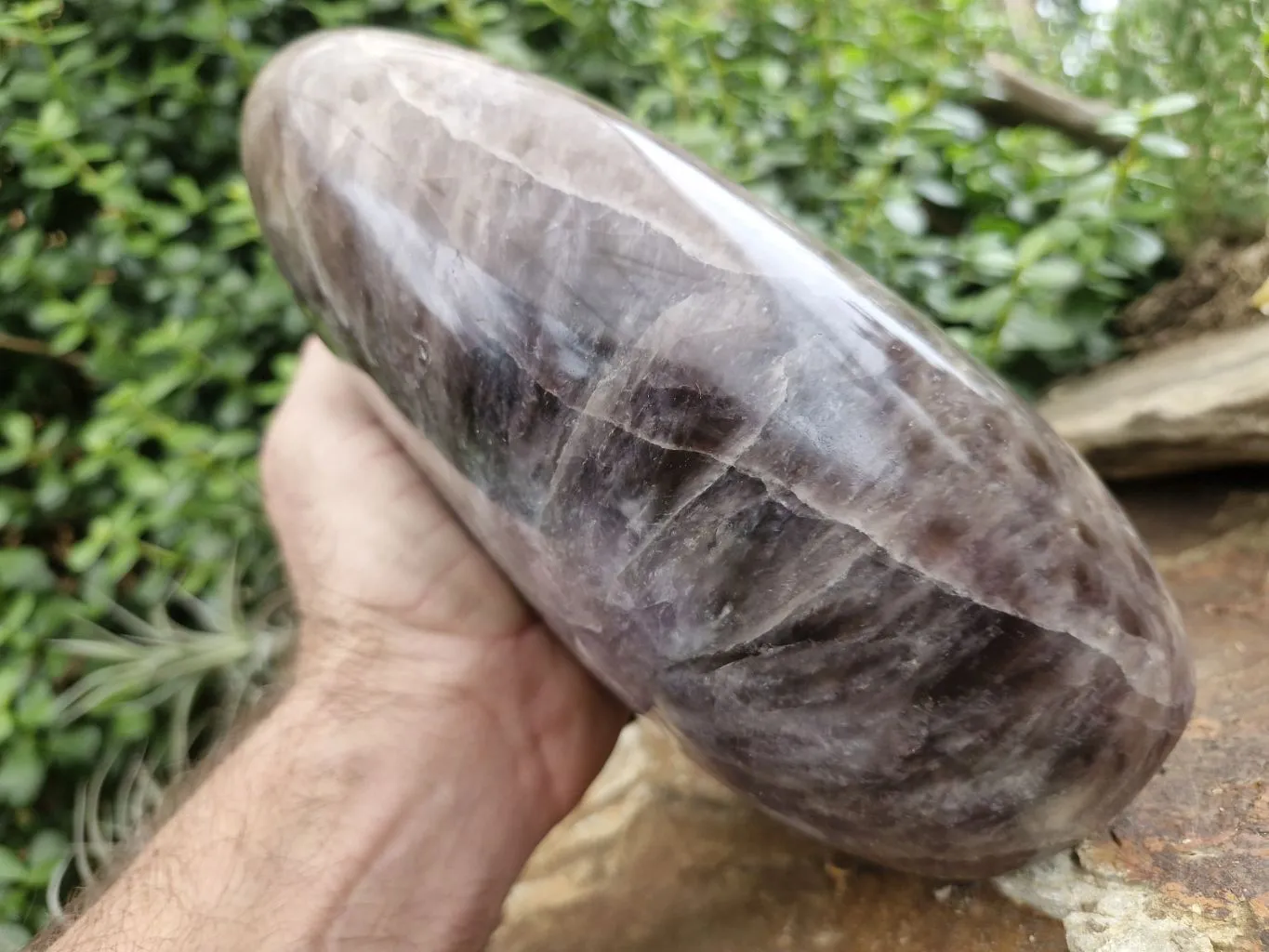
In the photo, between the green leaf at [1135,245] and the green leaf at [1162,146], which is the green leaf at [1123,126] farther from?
the green leaf at [1135,245]

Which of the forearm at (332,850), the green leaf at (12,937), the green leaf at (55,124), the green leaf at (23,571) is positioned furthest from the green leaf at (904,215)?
the green leaf at (12,937)

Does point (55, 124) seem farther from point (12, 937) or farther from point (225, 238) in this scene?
point (12, 937)

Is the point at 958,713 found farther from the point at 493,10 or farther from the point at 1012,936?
the point at 493,10

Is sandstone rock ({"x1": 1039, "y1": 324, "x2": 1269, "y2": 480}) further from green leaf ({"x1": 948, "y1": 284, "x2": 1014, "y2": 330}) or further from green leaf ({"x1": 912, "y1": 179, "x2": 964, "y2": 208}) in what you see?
green leaf ({"x1": 912, "y1": 179, "x2": 964, "y2": 208})

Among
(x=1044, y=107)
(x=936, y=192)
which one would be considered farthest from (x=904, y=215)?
(x=1044, y=107)

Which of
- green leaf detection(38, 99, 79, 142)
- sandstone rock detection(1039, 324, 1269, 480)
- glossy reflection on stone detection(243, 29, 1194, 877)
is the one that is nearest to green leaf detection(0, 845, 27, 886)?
glossy reflection on stone detection(243, 29, 1194, 877)

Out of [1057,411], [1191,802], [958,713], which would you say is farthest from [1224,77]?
[958,713]
